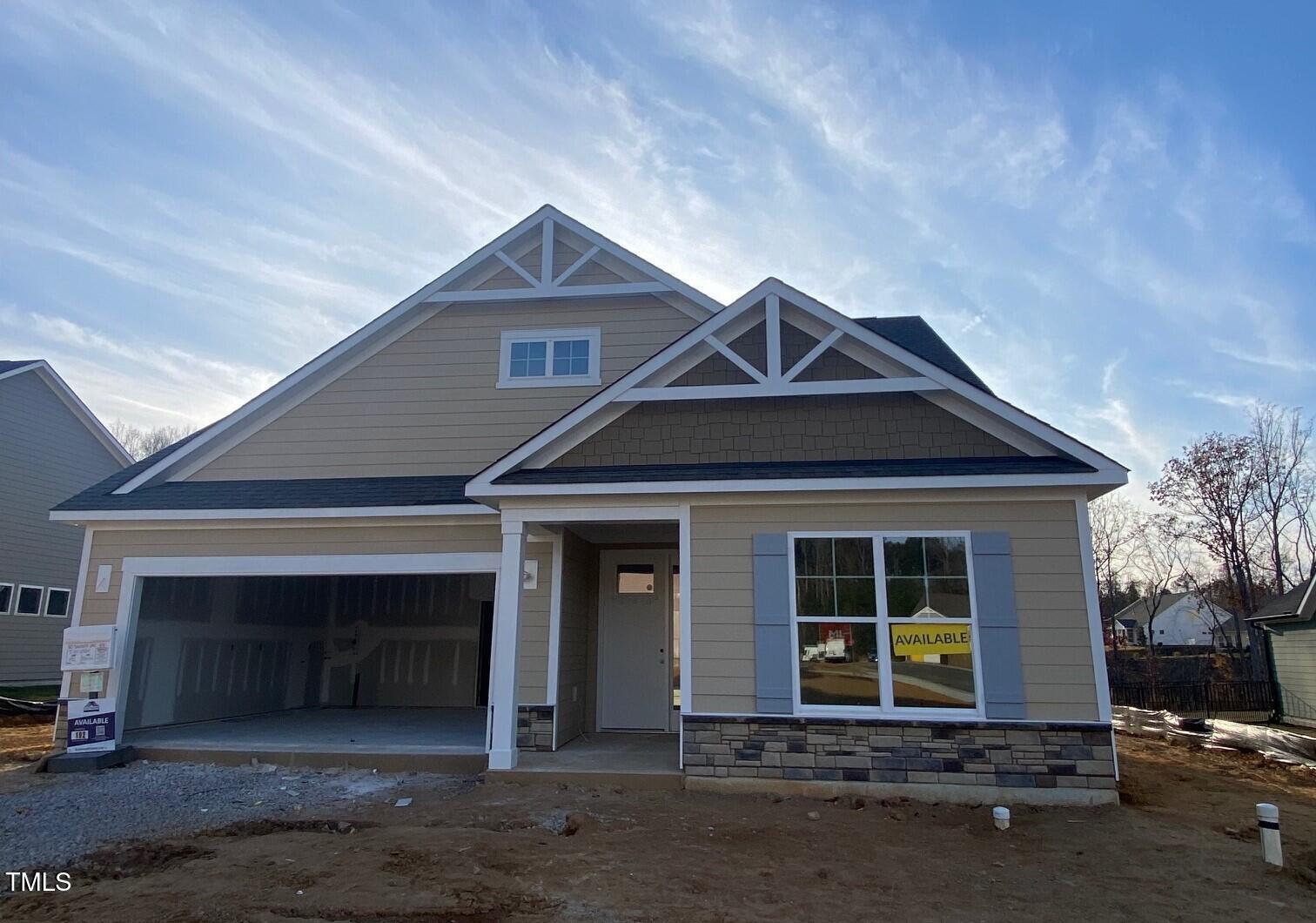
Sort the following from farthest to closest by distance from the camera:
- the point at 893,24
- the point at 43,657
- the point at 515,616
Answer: the point at 43,657 < the point at 893,24 < the point at 515,616

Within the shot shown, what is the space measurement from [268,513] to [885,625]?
23.7 ft

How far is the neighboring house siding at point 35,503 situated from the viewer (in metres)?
16.3

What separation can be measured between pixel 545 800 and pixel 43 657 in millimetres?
15915

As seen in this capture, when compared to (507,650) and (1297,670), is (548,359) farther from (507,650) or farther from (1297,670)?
(1297,670)

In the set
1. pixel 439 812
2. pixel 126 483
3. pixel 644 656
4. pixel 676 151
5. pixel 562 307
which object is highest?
pixel 676 151

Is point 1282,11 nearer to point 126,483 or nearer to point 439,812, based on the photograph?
point 439,812

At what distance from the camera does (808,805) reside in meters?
6.84

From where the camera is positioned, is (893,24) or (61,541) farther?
(61,541)

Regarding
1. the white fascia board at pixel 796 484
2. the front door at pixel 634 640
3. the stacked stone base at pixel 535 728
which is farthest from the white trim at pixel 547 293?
the stacked stone base at pixel 535 728

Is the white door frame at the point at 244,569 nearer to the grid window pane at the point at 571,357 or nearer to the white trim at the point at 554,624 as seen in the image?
the white trim at the point at 554,624

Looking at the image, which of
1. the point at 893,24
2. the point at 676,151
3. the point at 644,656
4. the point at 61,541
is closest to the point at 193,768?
the point at 644,656

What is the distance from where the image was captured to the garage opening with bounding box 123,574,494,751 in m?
10.2

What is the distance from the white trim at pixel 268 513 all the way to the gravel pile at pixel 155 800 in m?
2.84

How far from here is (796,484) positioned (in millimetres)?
7512
